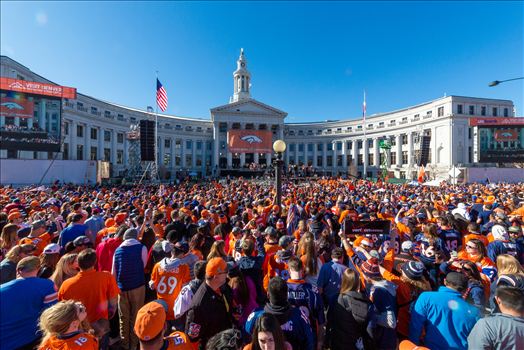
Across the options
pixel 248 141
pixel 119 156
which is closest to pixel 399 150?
pixel 248 141

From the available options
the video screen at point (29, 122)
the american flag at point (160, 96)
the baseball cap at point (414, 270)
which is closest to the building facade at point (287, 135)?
the video screen at point (29, 122)

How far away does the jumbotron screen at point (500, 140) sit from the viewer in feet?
122

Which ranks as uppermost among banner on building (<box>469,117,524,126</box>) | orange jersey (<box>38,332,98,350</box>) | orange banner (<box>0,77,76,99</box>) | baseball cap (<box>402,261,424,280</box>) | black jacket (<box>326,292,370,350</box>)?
orange banner (<box>0,77,76,99</box>)

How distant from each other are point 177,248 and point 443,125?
59.8 m

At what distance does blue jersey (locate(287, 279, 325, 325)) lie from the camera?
3.07m

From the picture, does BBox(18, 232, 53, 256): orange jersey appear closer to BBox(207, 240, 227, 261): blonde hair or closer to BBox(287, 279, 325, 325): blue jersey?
BBox(207, 240, 227, 261): blonde hair

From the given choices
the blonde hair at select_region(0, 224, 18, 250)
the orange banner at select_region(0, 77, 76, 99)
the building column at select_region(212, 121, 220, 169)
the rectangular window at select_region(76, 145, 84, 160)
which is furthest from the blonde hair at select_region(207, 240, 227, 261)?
the building column at select_region(212, 121, 220, 169)

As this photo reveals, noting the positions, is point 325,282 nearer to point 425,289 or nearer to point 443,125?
point 425,289

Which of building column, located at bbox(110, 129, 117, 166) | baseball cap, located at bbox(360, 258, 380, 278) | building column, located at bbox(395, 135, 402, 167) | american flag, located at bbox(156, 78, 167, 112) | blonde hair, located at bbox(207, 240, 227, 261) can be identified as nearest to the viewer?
baseball cap, located at bbox(360, 258, 380, 278)

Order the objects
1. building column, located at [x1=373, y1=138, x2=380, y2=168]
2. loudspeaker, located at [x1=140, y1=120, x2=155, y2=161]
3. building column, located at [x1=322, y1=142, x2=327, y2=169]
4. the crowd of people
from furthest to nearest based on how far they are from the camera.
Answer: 1. building column, located at [x1=322, y1=142, x2=327, y2=169]
2. building column, located at [x1=373, y1=138, x2=380, y2=168]
3. loudspeaker, located at [x1=140, y1=120, x2=155, y2=161]
4. the crowd of people

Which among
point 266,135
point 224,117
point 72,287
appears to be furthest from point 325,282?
point 224,117

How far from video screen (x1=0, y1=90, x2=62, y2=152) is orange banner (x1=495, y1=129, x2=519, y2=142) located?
201 feet

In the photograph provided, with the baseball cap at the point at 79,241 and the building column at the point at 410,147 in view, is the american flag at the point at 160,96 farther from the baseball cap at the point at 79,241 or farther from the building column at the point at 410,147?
the building column at the point at 410,147

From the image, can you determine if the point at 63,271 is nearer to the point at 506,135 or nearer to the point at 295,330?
the point at 295,330
